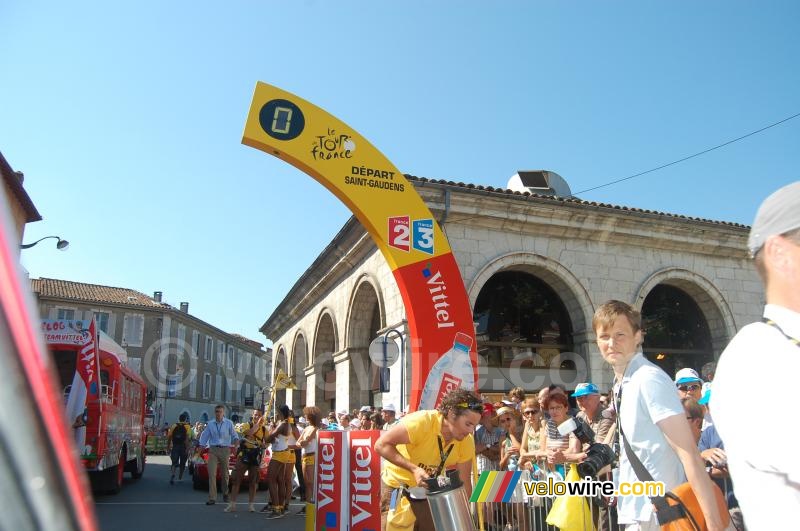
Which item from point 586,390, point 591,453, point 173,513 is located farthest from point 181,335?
point 591,453

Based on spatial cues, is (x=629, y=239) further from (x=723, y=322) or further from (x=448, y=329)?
(x=448, y=329)

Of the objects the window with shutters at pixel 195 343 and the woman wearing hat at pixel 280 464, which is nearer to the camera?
the woman wearing hat at pixel 280 464

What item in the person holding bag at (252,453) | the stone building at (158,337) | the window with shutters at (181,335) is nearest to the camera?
the person holding bag at (252,453)

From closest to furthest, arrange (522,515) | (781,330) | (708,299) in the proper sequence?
(781,330) → (522,515) → (708,299)

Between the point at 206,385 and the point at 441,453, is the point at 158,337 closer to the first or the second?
the point at 206,385

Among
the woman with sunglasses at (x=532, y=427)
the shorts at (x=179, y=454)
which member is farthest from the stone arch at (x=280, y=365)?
the woman with sunglasses at (x=532, y=427)

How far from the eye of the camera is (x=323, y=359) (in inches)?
749

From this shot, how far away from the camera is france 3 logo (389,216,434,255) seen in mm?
8656

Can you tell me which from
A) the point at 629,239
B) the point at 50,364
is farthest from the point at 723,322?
the point at 50,364

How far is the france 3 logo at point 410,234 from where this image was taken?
28.4 feet

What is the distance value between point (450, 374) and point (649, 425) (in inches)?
240

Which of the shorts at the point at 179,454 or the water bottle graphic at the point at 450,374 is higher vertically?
the water bottle graphic at the point at 450,374

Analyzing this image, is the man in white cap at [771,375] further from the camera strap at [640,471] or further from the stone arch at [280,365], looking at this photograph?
the stone arch at [280,365]

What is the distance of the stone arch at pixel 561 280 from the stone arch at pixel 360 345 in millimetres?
3657
